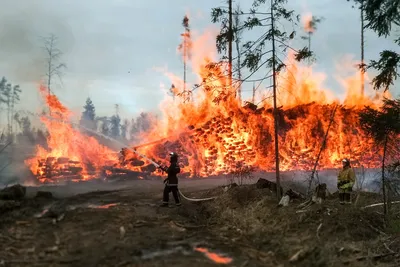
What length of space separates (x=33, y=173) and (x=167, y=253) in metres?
21.3

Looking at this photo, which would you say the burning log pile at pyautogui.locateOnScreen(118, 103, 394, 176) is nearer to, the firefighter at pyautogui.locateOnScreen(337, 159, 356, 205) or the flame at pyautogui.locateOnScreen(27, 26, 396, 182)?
the flame at pyautogui.locateOnScreen(27, 26, 396, 182)

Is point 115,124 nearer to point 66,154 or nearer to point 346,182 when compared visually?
point 66,154

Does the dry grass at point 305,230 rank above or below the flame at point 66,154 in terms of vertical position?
below

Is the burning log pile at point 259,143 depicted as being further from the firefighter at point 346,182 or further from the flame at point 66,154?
the firefighter at point 346,182

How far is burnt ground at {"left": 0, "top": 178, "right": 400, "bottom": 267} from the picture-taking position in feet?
24.6

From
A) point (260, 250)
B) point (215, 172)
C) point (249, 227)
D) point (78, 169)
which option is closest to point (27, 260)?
point (260, 250)

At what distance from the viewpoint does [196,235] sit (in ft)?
31.4

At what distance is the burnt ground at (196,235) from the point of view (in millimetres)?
7500

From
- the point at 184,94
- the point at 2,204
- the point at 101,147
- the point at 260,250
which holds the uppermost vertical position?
the point at 184,94

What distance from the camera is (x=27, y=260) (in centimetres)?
720

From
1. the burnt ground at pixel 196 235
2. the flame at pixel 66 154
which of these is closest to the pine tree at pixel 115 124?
the flame at pixel 66 154

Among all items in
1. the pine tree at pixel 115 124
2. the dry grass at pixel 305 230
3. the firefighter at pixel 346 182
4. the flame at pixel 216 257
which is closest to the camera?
the flame at pixel 216 257

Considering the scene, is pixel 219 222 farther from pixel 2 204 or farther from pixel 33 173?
pixel 33 173

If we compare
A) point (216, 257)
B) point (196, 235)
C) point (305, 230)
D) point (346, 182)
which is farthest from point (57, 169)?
point (216, 257)
